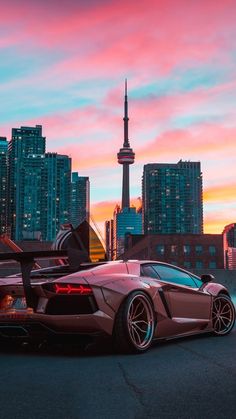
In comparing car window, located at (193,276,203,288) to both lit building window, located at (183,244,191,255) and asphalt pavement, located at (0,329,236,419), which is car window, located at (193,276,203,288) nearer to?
asphalt pavement, located at (0,329,236,419)

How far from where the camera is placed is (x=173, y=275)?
7.75 metres

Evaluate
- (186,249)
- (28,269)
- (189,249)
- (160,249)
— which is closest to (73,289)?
(28,269)

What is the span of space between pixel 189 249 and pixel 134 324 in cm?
10799

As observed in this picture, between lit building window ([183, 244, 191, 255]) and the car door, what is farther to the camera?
lit building window ([183, 244, 191, 255])

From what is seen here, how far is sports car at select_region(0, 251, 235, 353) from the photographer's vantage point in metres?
6.23

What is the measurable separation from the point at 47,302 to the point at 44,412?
8.78 ft

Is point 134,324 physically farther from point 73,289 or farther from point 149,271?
point 149,271

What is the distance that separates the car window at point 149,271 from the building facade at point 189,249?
101 meters

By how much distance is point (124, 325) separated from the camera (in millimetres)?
6305

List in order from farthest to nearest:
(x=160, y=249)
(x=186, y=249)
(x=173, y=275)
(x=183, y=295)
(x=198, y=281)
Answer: (x=186, y=249), (x=160, y=249), (x=198, y=281), (x=173, y=275), (x=183, y=295)

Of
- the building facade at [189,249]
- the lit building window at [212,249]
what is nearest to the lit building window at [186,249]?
the building facade at [189,249]

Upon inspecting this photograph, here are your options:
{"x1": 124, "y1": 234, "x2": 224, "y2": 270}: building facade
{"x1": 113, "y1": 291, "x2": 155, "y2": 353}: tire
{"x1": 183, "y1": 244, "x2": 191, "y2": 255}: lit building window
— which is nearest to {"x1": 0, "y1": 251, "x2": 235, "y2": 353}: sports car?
{"x1": 113, "y1": 291, "x2": 155, "y2": 353}: tire

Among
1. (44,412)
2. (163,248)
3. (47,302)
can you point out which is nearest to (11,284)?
(47,302)

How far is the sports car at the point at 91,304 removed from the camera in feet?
20.4
